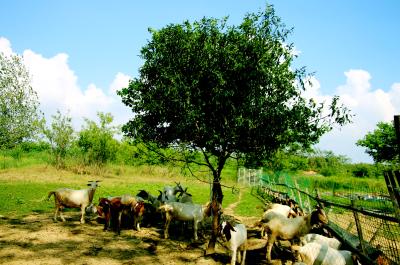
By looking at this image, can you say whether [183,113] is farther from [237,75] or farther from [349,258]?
[349,258]

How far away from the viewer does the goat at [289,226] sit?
11.5 metres

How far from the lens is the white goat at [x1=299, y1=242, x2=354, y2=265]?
27.1 ft

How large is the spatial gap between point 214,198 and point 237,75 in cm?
441

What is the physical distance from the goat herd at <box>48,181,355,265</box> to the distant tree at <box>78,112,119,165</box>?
3179cm

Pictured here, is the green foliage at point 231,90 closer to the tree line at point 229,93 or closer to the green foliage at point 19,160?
the tree line at point 229,93

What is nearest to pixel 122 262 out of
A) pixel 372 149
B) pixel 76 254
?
pixel 76 254

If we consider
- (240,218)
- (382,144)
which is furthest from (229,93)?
(382,144)

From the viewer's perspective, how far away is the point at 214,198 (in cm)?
1226

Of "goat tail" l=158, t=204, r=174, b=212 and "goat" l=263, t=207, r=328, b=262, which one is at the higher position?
"goat tail" l=158, t=204, r=174, b=212

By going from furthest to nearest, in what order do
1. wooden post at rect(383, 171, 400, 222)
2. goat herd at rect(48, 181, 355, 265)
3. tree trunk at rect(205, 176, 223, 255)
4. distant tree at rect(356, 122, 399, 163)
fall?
distant tree at rect(356, 122, 399, 163) → tree trunk at rect(205, 176, 223, 255) → goat herd at rect(48, 181, 355, 265) → wooden post at rect(383, 171, 400, 222)

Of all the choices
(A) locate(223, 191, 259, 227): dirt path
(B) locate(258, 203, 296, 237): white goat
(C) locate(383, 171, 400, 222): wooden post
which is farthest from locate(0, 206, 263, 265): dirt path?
(C) locate(383, 171, 400, 222): wooden post

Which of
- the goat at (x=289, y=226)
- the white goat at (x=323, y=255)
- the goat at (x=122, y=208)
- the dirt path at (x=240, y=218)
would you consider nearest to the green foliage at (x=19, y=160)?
the dirt path at (x=240, y=218)

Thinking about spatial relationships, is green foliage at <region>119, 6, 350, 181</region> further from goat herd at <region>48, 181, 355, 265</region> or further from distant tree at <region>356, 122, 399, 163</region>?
distant tree at <region>356, 122, 399, 163</region>

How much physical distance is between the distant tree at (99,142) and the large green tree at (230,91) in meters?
39.1
